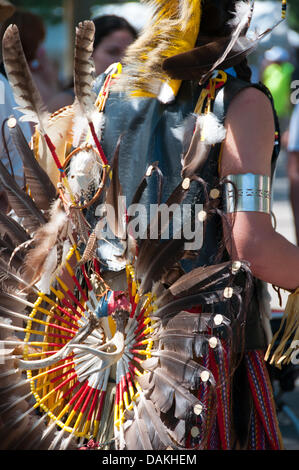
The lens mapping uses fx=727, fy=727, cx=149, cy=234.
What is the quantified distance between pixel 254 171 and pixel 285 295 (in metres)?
2.23

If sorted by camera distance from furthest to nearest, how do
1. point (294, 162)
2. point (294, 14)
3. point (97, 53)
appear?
point (294, 14) < point (294, 162) < point (97, 53)

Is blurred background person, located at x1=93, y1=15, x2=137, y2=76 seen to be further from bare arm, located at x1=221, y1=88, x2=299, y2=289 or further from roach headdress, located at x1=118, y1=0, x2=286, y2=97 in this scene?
bare arm, located at x1=221, y1=88, x2=299, y2=289

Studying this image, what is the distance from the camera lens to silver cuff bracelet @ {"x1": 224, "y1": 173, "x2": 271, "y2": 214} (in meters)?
1.79

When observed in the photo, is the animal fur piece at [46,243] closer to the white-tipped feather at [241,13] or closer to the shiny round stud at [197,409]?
the shiny round stud at [197,409]

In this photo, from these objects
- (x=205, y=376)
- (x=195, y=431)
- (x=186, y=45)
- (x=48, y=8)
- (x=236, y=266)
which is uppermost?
(x=48, y=8)

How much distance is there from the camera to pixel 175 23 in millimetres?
1965

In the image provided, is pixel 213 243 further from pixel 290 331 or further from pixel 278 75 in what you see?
pixel 278 75

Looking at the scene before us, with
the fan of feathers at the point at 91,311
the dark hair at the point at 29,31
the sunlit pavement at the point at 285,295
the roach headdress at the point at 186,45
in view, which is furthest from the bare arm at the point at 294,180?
the fan of feathers at the point at 91,311

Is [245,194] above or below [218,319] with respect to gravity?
above

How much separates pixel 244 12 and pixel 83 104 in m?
0.49

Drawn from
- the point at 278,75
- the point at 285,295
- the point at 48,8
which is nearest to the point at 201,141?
the point at 285,295

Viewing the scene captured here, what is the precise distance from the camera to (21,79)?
1.84 meters

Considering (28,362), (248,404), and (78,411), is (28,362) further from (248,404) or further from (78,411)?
(248,404)

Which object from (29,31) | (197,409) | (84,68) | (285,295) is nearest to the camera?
(197,409)
